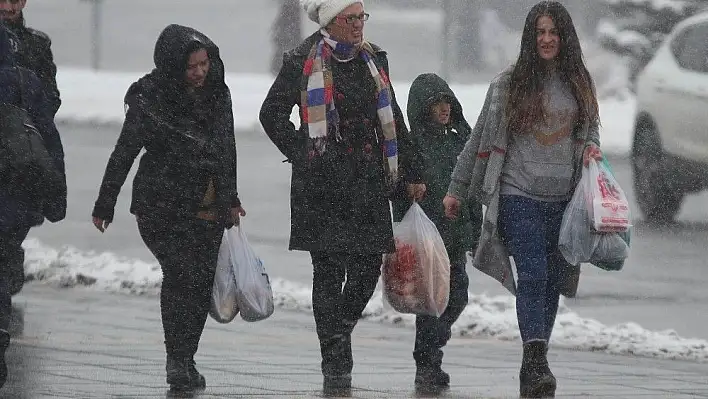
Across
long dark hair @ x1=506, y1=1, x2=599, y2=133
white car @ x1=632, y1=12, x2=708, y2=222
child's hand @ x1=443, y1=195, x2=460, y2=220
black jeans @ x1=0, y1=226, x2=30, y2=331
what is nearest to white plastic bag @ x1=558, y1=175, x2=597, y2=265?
long dark hair @ x1=506, y1=1, x2=599, y2=133

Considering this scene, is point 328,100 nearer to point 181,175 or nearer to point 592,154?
point 181,175

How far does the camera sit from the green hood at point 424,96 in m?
7.86

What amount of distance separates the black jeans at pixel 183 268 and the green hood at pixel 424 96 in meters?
1.00

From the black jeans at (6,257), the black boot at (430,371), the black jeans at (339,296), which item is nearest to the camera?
the black jeans at (6,257)

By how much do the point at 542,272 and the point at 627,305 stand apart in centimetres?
375

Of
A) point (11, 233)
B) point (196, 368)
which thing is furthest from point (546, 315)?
point (11, 233)

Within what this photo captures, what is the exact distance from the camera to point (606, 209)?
730 centimetres

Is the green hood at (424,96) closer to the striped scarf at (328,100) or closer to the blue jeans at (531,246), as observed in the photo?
the striped scarf at (328,100)

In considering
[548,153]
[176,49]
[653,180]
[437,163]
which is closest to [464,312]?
[437,163]

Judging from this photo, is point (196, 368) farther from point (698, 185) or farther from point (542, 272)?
point (698, 185)

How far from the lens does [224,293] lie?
7660 mm

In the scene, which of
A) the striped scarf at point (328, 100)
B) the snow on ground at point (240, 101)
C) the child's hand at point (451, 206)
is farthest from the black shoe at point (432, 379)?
the snow on ground at point (240, 101)

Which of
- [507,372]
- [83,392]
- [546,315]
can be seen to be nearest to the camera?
[83,392]

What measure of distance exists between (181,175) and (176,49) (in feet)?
A: 1.62
